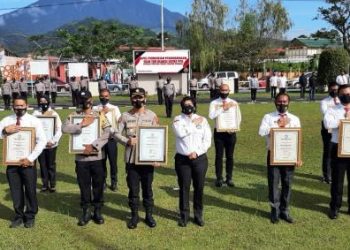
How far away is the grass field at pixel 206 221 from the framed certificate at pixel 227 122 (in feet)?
3.60

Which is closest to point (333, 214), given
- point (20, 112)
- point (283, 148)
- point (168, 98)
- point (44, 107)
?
point (283, 148)

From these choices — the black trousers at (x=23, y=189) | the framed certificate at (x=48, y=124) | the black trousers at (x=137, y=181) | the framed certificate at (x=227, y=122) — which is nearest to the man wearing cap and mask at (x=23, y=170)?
the black trousers at (x=23, y=189)

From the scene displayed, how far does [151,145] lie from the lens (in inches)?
285

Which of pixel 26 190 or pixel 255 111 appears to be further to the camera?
pixel 255 111

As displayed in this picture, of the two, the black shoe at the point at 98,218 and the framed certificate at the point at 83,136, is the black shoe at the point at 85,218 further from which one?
the framed certificate at the point at 83,136

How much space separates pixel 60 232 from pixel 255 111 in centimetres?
1706

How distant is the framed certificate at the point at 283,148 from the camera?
7.41 metres

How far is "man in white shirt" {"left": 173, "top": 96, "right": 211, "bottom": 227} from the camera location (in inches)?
285

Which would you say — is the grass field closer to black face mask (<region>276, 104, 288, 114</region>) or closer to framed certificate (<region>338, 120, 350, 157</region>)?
framed certificate (<region>338, 120, 350, 157</region>)

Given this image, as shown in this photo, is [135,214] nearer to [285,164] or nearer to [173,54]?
[285,164]

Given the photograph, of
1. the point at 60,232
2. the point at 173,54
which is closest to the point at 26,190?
the point at 60,232

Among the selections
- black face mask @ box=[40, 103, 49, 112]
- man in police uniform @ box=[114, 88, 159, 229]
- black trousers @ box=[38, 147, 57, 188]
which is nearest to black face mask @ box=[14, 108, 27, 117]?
man in police uniform @ box=[114, 88, 159, 229]

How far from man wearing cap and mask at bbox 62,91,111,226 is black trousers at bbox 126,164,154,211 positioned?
0.44 metres

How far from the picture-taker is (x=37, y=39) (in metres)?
61.9
